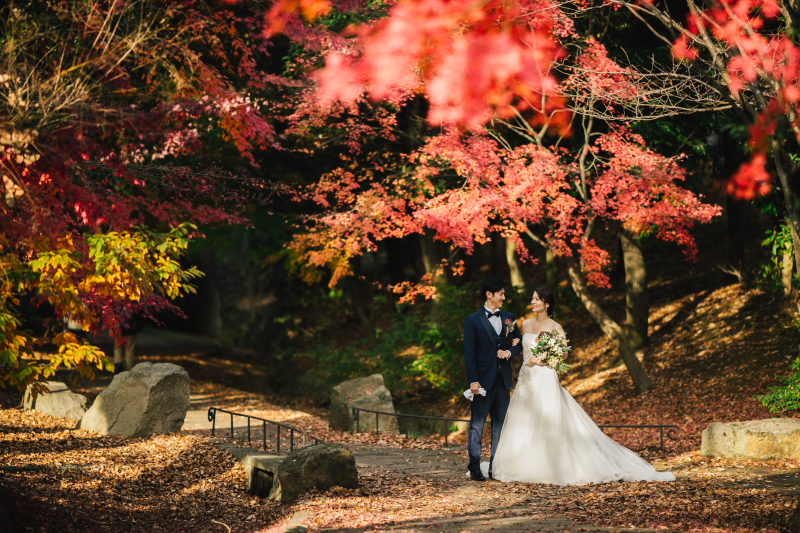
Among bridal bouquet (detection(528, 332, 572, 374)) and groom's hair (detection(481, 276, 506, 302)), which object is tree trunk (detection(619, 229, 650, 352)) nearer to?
bridal bouquet (detection(528, 332, 572, 374))

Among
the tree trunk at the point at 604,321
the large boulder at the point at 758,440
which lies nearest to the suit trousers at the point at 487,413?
the large boulder at the point at 758,440

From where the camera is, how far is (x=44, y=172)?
5.38m

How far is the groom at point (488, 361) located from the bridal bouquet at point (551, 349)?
0.26 meters

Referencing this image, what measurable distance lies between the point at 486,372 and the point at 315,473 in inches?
77.7

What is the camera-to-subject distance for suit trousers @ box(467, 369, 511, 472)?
6.89 m

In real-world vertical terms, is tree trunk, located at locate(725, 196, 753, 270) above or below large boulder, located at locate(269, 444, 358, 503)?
above

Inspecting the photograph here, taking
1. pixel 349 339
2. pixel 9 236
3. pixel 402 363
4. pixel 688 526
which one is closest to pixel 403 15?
pixel 9 236

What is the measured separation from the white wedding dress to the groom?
17 cm

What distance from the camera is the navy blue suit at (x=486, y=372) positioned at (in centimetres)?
693

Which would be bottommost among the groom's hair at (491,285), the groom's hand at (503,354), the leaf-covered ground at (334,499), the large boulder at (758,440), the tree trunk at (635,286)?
the leaf-covered ground at (334,499)

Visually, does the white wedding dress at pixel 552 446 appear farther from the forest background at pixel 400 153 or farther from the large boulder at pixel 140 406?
the large boulder at pixel 140 406

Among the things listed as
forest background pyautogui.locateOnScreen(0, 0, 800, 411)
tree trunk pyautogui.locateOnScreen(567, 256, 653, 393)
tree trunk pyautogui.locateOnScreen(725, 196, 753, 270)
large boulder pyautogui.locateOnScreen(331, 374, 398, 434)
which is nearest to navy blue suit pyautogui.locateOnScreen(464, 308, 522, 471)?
forest background pyautogui.locateOnScreen(0, 0, 800, 411)

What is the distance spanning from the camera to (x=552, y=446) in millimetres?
6895

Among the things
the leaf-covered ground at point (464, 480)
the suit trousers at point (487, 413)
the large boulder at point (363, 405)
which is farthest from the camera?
the large boulder at point (363, 405)
